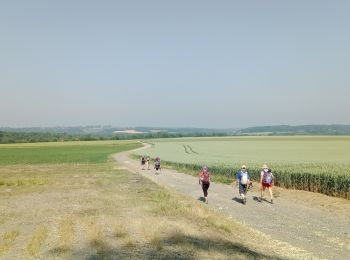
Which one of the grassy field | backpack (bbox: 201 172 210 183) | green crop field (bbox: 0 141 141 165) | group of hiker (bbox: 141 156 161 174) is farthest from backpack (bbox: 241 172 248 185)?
green crop field (bbox: 0 141 141 165)

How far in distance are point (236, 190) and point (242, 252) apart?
58.5 ft

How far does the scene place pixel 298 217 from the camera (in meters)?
19.8

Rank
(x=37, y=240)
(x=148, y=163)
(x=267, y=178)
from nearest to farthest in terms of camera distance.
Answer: (x=37, y=240) < (x=267, y=178) < (x=148, y=163)

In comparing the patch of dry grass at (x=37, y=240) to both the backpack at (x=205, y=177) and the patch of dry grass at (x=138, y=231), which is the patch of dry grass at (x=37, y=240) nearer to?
the patch of dry grass at (x=138, y=231)

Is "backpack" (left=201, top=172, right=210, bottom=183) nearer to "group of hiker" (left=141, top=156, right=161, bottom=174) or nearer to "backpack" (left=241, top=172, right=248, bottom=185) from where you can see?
"backpack" (left=241, top=172, right=248, bottom=185)

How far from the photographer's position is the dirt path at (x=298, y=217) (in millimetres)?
14586

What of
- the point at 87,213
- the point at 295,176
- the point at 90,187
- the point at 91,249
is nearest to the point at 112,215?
the point at 87,213

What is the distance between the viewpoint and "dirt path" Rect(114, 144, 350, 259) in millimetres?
14586

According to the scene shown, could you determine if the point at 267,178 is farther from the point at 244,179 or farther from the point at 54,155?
the point at 54,155

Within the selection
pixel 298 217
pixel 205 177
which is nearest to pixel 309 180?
pixel 205 177

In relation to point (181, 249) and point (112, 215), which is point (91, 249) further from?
point (112, 215)

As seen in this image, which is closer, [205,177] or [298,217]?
[298,217]

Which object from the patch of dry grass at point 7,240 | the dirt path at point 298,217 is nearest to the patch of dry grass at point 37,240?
the patch of dry grass at point 7,240

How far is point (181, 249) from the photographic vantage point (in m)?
12.9
